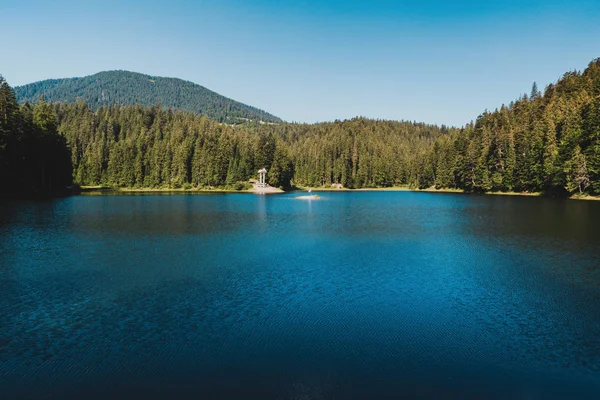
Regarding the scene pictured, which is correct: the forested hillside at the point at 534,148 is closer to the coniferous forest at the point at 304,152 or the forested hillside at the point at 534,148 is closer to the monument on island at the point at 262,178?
the coniferous forest at the point at 304,152

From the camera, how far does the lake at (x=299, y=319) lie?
10844 millimetres

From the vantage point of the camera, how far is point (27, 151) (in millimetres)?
79438

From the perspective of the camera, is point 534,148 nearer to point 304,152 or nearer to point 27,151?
point 304,152

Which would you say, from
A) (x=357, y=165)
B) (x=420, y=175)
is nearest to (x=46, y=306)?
(x=420, y=175)

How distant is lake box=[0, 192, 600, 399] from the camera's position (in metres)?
10.8

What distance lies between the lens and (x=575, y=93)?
108m

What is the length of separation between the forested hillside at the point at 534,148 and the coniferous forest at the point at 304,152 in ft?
1.05

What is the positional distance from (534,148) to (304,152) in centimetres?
10497

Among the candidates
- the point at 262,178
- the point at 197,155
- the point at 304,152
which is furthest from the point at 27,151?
the point at 304,152

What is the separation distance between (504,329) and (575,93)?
122108 mm

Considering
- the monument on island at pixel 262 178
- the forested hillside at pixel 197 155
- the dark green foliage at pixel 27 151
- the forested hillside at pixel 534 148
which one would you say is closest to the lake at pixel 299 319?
the dark green foliage at pixel 27 151

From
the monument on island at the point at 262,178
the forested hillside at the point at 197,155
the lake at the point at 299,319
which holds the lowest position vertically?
the lake at the point at 299,319

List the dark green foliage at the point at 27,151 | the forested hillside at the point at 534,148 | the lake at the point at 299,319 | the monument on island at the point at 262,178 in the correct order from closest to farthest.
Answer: the lake at the point at 299,319 → the dark green foliage at the point at 27,151 → the forested hillside at the point at 534,148 → the monument on island at the point at 262,178

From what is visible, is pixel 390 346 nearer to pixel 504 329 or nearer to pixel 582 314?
pixel 504 329
